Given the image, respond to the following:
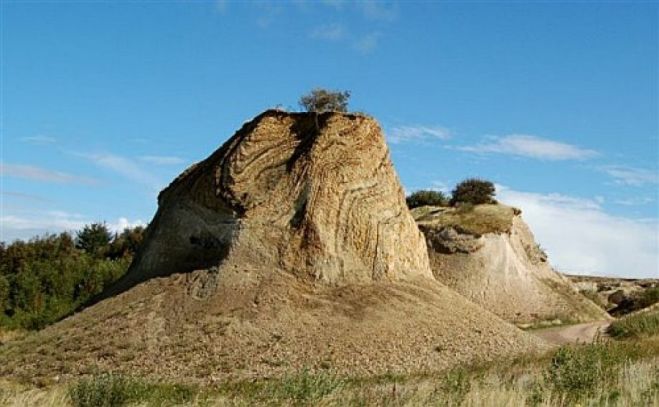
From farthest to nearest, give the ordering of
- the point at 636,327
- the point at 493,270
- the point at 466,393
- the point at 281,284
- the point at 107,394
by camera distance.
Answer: the point at 493,270
the point at 636,327
the point at 281,284
the point at 107,394
the point at 466,393

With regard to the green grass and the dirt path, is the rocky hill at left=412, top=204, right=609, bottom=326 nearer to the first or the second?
the dirt path

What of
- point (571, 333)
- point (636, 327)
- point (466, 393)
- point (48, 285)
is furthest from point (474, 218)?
point (466, 393)

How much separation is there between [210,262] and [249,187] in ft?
8.72

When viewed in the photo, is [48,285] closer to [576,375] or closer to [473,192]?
[473,192]

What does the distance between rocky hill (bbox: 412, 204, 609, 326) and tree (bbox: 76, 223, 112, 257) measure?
23924mm

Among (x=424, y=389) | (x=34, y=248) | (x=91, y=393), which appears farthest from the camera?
(x=34, y=248)

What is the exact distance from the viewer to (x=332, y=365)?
854 inches

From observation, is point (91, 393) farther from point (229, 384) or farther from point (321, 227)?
point (321, 227)

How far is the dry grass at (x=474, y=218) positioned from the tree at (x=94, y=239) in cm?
2287

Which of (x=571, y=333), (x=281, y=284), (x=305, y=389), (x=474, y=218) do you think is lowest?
(x=305, y=389)

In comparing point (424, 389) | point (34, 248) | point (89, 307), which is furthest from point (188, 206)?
point (34, 248)

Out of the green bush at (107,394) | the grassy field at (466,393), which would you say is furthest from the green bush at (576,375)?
the green bush at (107,394)

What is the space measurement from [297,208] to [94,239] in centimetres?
3447

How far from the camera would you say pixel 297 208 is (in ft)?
85.7
